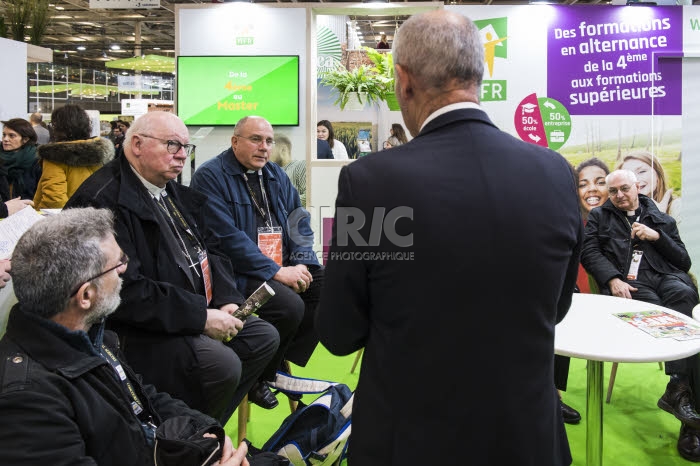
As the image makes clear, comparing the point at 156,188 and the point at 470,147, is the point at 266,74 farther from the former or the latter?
the point at 470,147

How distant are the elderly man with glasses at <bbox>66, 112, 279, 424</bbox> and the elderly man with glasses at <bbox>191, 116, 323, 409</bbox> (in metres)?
0.40

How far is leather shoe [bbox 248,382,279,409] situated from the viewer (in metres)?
2.94

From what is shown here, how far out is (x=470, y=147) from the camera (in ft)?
3.40

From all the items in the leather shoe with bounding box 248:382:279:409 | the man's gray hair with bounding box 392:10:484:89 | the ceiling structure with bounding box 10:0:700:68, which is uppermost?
the ceiling structure with bounding box 10:0:700:68

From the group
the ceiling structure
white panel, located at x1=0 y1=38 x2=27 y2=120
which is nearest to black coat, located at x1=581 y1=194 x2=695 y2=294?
white panel, located at x1=0 y1=38 x2=27 y2=120

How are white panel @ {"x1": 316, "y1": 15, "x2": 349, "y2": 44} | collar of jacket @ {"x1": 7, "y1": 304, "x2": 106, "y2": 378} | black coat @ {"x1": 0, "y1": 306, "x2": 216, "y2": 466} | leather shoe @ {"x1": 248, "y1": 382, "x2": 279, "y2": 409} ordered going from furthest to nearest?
white panel @ {"x1": 316, "y1": 15, "x2": 349, "y2": 44} < leather shoe @ {"x1": 248, "y1": 382, "x2": 279, "y2": 409} < collar of jacket @ {"x1": 7, "y1": 304, "x2": 106, "y2": 378} < black coat @ {"x1": 0, "y1": 306, "x2": 216, "y2": 466}

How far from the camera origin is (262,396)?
2957mm

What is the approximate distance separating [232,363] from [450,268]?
1528 mm

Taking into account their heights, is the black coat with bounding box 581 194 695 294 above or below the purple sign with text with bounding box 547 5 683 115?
below

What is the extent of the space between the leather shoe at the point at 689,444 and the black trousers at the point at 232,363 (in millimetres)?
1881

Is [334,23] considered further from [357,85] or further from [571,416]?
[571,416]

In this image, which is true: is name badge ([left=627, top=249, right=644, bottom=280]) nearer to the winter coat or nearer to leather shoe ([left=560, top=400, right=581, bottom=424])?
leather shoe ([left=560, top=400, right=581, bottom=424])

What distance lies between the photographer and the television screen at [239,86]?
17.4ft

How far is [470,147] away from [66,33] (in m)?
22.6
